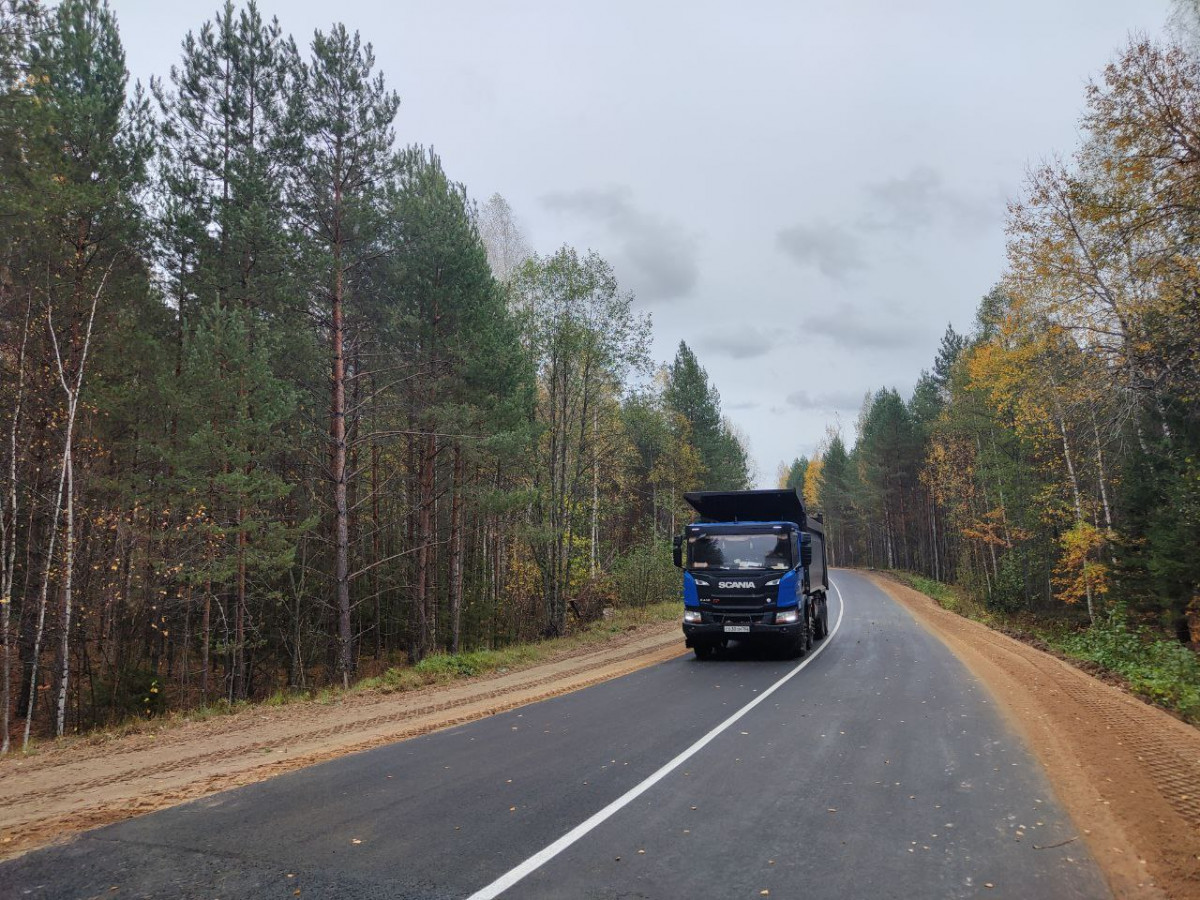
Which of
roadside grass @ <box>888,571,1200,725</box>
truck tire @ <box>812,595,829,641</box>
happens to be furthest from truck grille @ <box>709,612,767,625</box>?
roadside grass @ <box>888,571,1200,725</box>

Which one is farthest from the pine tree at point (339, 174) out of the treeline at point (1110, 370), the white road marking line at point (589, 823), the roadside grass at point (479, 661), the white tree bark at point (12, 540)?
the treeline at point (1110, 370)

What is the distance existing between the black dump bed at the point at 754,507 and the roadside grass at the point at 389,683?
5.53 meters

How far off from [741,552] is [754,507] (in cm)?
228

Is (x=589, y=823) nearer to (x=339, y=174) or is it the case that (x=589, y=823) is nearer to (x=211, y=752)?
(x=211, y=752)

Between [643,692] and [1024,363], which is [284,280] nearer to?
[643,692]

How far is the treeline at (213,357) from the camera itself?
12.5 m

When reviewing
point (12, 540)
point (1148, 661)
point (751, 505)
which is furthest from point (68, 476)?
point (1148, 661)

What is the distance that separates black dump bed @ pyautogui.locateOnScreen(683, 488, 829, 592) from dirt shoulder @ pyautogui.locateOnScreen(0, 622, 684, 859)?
507 centimetres

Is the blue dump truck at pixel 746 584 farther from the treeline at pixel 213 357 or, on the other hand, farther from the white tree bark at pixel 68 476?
the white tree bark at pixel 68 476

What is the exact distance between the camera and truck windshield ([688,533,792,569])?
543 inches

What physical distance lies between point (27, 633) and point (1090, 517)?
30932 millimetres

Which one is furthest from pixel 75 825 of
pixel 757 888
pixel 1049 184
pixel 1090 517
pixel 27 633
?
pixel 1090 517

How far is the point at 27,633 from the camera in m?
14.2

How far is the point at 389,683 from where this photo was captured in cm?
1219
